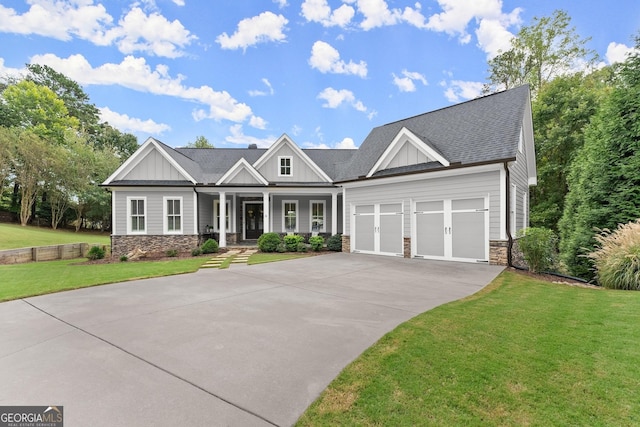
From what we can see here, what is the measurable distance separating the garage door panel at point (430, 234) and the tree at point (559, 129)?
34.3 ft

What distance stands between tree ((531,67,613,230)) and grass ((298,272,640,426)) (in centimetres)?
1575

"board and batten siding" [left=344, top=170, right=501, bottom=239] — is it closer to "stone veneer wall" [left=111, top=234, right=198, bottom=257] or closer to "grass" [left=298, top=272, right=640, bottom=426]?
"grass" [left=298, top=272, right=640, bottom=426]

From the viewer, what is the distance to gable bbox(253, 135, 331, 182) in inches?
655

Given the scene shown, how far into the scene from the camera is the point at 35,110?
31.3 meters

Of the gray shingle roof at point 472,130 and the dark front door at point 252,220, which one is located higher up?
the gray shingle roof at point 472,130

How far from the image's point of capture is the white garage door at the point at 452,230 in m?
10.1

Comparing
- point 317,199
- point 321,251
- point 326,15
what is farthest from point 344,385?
point 326,15

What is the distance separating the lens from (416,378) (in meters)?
2.83

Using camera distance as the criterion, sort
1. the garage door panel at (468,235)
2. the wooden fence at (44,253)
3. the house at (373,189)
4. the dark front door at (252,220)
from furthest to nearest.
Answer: the dark front door at (252,220), the wooden fence at (44,253), the house at (373,189), the garage door panel at (468,235)

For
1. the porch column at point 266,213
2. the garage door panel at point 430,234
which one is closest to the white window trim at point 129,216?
the porch column at point 266,213

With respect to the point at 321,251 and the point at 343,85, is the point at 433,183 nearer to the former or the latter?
the point at 321,251

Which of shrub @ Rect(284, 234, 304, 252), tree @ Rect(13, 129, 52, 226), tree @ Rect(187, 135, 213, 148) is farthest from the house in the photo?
tree @ Rect(187, 135, 213, 148)

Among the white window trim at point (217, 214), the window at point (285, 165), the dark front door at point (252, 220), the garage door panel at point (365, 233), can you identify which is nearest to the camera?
the garage door panel at point (365, 233)

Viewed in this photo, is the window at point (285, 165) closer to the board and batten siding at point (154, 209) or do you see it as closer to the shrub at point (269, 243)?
the shrub at point (269, 243)
